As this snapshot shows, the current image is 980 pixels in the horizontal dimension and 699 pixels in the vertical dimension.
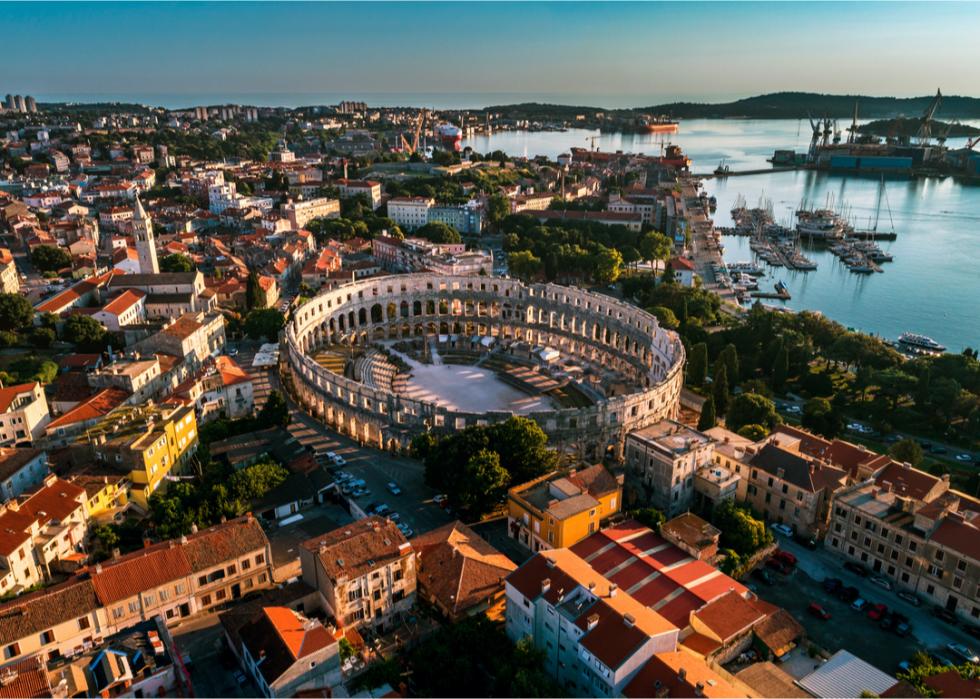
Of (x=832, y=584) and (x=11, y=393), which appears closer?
(x=832, y=584)

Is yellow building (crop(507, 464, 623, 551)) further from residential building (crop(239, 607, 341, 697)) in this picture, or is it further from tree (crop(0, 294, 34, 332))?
tree (crop(0, 294, 34, 332))

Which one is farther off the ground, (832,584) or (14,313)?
(14,313)

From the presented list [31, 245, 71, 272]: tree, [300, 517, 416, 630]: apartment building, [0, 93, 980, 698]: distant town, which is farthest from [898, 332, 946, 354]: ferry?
[31, 245, 71, 272]: tree

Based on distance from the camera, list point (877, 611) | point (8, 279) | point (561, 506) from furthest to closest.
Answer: point (8, 279), point (561, 506), point (877, 611)

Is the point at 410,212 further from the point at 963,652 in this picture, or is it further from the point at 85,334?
the point at 963,652

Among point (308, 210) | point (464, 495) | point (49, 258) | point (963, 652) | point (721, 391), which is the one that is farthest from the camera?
point (308, 210)

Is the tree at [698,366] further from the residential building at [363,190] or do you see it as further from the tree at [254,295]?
the residential building at [363,190]

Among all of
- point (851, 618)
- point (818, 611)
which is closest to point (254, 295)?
point (818, 611)
